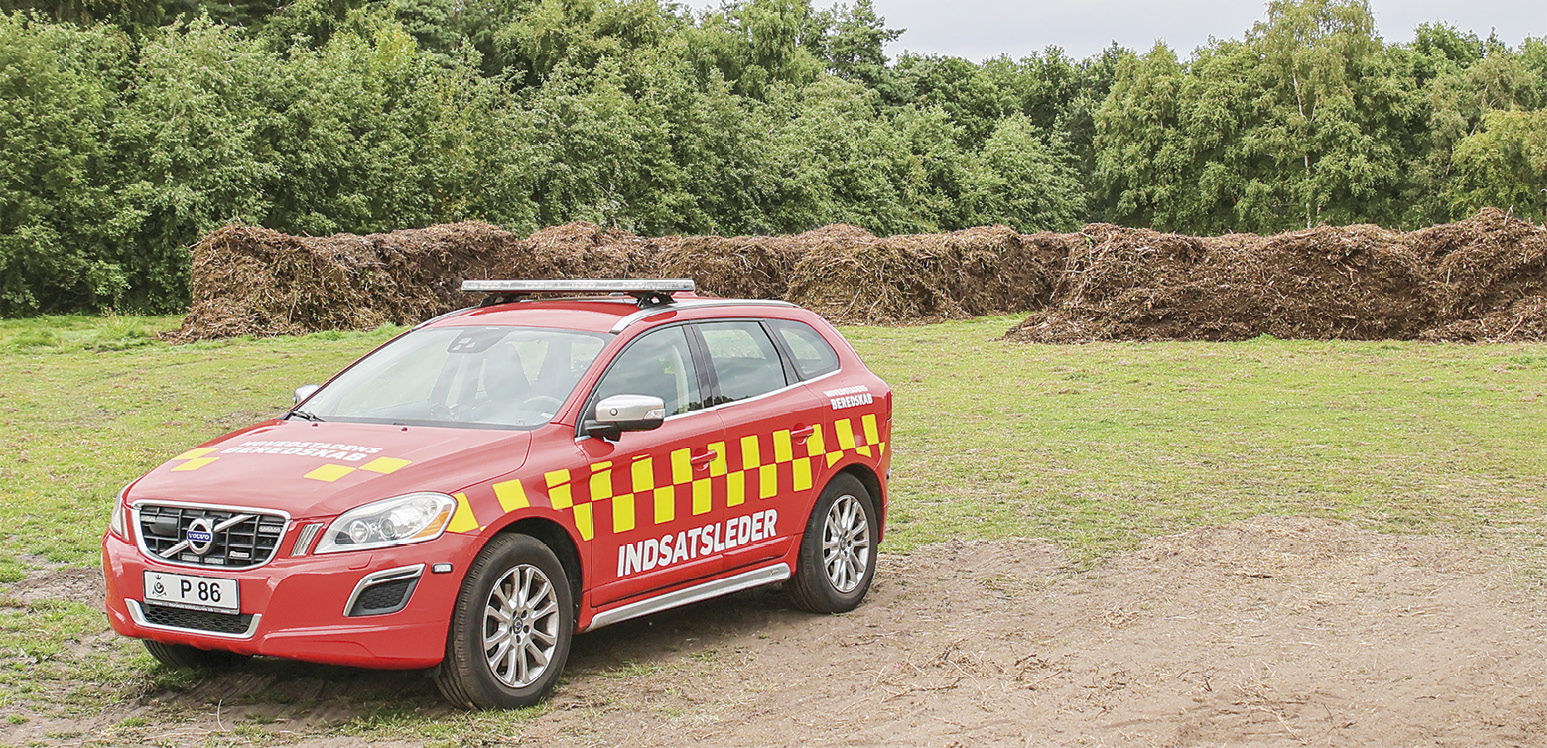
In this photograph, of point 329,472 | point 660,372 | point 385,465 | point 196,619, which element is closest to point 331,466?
point 329,472

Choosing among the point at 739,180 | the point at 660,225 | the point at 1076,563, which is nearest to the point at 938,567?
the point at 1076,563

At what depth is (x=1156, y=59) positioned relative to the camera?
80.0 meters

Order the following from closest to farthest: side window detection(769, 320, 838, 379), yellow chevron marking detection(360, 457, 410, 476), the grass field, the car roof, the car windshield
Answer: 1. yellow chevron marking detection(360, 457, 410, 476)
2. the car windshield
3. the car roof
4. side window detection(769, 320, 838, 379)
5. the grass field

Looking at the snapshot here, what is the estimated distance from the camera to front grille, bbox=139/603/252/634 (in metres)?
5.56

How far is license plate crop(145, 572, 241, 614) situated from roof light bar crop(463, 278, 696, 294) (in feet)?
7.14

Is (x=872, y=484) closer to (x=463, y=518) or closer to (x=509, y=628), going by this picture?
(x=509, y=628)

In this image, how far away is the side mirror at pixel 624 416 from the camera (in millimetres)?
Answer: 6406

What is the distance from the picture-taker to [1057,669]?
21.6ft

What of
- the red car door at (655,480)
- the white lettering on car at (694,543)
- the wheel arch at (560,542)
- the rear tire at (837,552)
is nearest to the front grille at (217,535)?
the wheel arch at (560,542)

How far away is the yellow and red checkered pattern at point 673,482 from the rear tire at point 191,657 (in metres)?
1.46

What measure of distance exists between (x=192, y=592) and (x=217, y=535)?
0.77ft

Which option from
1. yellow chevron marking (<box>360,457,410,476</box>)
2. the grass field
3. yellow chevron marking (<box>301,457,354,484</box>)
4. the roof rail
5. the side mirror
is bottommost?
the grass field

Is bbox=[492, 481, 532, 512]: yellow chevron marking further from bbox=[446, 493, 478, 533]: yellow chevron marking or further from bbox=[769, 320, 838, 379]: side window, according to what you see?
bbox=[769, 320, 838, 379]: side window

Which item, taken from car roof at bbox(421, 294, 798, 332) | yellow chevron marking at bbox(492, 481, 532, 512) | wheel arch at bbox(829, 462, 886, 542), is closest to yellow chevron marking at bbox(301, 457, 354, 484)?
yellow chevron marking at bbox(492, 481, 532, 512)
